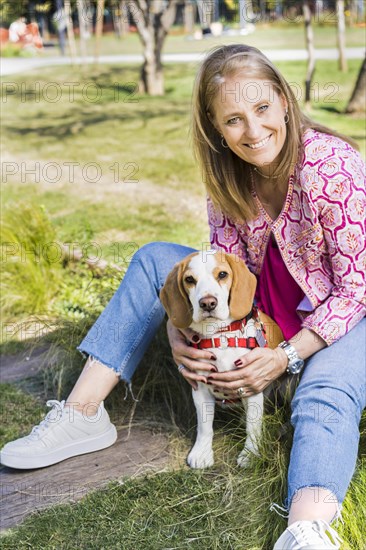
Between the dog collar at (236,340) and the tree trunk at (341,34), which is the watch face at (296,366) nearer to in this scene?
the dog collar at (236,340)

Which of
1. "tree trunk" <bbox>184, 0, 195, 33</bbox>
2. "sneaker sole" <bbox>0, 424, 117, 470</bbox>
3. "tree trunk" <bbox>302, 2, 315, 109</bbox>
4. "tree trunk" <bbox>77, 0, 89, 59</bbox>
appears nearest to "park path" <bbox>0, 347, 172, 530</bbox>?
"sneaker sole" <bbox>0, 424, 117, 470</bbox>

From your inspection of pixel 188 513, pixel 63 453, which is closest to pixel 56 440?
pixel 63 453

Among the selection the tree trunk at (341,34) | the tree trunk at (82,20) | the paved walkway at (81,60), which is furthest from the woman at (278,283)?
the tree trunk at (82,20)

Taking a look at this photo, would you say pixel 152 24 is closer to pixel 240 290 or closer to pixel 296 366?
pixel 240 290

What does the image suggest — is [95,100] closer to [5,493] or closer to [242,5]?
[242,5]

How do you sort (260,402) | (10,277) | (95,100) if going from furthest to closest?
(95,100)
(10,277)
(260,402)

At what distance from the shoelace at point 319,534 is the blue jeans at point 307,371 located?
0.38 ft

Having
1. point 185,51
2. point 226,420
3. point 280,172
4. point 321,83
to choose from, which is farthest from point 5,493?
point 185,51

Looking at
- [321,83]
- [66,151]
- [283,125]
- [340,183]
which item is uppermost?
[283,125]

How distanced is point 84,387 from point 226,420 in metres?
0.57

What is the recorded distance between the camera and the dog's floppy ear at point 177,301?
248 cm

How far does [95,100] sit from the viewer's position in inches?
448

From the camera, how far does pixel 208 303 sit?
7.69 feet

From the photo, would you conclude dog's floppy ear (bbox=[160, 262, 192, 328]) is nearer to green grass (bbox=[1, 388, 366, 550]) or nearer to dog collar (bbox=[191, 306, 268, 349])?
dog collar (bbox=[191, 306, 268, 349])
